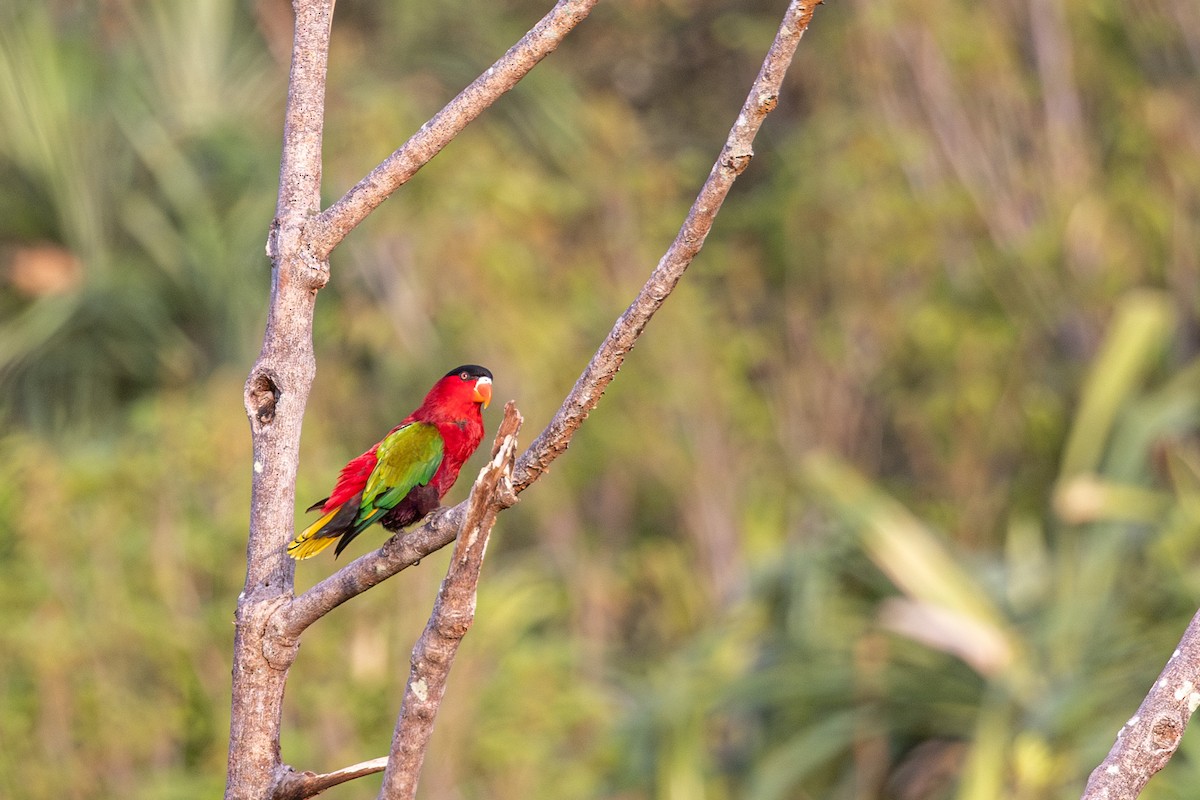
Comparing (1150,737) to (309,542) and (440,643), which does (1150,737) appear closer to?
(440,643)

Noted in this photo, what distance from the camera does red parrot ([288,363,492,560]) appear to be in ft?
11.7

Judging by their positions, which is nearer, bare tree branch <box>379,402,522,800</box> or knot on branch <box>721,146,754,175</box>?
bare tree branch <box>379,402,522,800</box>

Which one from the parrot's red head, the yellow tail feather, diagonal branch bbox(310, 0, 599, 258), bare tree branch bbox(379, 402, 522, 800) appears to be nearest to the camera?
bare tree branch bbox(379, 402, 522, 800)

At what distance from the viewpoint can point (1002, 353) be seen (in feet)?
38.4

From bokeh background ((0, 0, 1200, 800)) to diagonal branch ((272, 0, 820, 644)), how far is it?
13.3 feet

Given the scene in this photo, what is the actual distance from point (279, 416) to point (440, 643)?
1.67ft

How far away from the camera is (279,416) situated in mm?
2635

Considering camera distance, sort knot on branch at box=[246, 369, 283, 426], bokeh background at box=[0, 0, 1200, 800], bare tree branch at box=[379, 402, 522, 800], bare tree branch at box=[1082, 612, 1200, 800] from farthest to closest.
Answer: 1. bokeh background at box=[0, 0, 1200, 800]
2. knot on branch at box=[246, 369, 283, 426]
3. bare tree branch at box=[379, 402, 522, 800]
4. bare tree branch at box=[1082, 612, 1200, 800]

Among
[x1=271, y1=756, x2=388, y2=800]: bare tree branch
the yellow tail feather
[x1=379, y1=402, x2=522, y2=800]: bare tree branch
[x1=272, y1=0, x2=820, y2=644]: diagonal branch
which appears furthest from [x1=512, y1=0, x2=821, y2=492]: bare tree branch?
the yellow tail feather

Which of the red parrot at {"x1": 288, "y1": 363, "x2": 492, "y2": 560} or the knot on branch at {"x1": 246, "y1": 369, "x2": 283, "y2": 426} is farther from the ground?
the red parrot at {"x1": 288, "y1": 363, "x2": 492, "y2": 560}

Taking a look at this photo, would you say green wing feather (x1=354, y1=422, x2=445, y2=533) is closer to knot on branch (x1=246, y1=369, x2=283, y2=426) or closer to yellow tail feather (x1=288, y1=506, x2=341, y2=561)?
yellow tail feather (x1=288, y1=506, x2=341, y2=561)

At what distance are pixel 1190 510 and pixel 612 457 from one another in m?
5.85

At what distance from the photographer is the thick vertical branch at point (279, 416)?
2.55 metres

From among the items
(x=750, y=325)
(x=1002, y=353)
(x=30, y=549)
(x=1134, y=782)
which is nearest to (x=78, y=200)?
(x=30, y=549)
